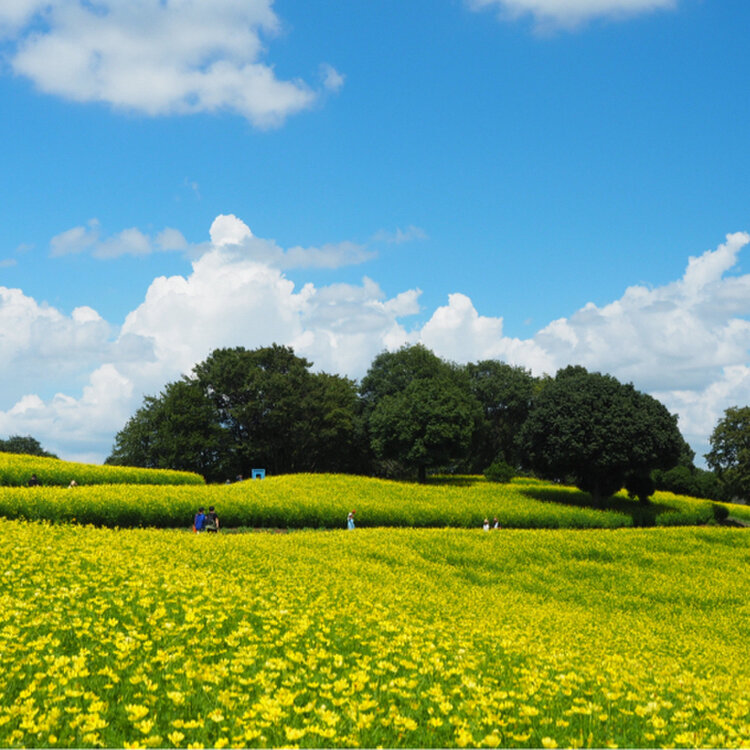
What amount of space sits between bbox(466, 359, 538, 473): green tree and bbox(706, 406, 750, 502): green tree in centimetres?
2704

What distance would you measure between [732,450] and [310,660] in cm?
9477

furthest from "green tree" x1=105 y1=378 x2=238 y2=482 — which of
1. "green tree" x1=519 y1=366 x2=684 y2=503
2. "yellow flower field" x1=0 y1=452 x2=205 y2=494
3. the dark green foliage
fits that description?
"green tree" x1=519 y1=366 x2=684 y2=503

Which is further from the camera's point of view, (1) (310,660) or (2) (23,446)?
(2) (23,446)

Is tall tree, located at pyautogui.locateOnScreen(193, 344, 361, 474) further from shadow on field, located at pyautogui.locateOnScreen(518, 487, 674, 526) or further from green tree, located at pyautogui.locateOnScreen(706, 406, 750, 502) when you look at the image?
green tree, located at pyautogui.locateOnScreen(706, 406, 750, 502)

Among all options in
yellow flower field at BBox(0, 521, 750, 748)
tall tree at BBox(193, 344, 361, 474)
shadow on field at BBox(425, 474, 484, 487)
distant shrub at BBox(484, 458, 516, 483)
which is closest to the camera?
yellow flower field at BBox(0, 521, 750, 748)

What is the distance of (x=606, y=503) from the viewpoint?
204ft

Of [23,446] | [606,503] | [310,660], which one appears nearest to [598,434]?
[606,503]

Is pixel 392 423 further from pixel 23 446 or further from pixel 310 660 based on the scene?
pixel 23 446

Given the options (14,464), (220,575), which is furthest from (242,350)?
(220,575)

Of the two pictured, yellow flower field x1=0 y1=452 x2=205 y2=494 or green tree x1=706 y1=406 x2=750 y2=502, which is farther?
green tree x1=706 y1=406 x2=750 y2=502

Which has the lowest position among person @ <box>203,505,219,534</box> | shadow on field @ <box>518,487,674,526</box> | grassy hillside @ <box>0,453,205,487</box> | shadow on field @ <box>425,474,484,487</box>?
shadow on field @ <box>518,487,674,526</box>

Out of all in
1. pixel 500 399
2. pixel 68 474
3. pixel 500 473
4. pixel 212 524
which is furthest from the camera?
pixel 500 399

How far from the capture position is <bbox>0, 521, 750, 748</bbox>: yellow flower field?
7238mm

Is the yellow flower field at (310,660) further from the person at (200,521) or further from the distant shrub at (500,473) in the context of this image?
the distant shrub at (500,473)
